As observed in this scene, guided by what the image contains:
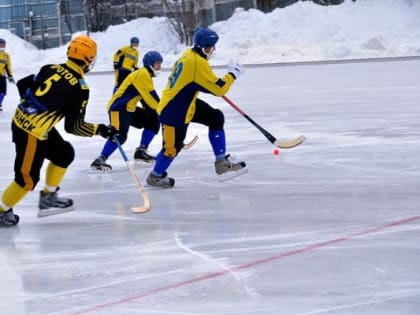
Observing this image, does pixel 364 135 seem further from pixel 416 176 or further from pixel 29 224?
pixel 29 224

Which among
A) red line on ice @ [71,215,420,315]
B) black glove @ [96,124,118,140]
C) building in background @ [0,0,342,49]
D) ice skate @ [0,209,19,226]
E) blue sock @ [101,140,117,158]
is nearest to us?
red line on ice @ [71,215,420,315]

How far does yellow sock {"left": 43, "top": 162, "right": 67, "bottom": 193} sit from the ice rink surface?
205mm

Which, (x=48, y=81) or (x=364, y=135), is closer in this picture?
(x=48, y=81)

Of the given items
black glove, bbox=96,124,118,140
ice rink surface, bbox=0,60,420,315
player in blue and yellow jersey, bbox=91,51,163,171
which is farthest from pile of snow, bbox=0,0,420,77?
black glove, bbox=96,124,118,140

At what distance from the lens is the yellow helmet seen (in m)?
5.63

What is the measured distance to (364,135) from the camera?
30.8 ft

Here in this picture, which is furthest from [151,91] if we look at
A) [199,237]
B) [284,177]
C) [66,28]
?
[66,28]

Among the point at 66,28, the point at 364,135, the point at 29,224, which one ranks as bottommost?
the point at 66,28

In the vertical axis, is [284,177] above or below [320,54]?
above

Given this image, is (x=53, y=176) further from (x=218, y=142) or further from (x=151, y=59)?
(x=151, y=59)

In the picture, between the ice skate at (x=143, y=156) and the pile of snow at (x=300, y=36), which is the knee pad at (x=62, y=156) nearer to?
the ice skate at (x=143, y=156)

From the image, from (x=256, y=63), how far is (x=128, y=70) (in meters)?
14.0

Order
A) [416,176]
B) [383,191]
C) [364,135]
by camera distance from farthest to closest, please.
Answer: [364,135] → [416,176] → [383,191]

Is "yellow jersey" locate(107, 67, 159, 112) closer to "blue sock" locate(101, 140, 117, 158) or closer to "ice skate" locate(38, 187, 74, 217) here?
"blue sock" locate(101, 140, 117, 158)
